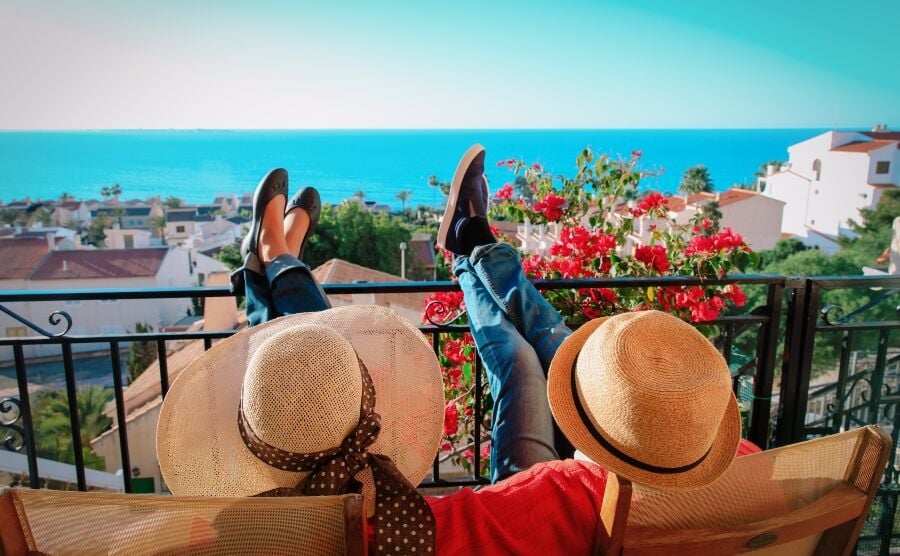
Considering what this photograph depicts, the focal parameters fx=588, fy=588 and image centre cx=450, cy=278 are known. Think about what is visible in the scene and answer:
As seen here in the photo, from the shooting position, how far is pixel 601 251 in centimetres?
273

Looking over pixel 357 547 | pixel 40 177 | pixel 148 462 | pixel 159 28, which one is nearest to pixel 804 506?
pixel 357 547

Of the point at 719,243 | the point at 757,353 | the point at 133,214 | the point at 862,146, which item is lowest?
the point at 133,214

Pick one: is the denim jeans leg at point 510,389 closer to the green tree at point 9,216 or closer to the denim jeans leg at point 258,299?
the denim jeans leg at point 258,299

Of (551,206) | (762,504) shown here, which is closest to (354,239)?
(551,206)

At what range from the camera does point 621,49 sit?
35.5 metres

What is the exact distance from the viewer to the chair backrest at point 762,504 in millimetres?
709

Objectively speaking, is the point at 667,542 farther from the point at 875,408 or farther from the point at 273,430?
the point at 875,408

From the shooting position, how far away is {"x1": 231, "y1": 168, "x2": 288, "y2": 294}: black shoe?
196 cm

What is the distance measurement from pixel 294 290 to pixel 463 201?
801 mm

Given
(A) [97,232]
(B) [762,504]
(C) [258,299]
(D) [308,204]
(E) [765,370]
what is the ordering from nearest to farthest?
(B) [762,504], (C) [258,299], (E) [765,370], (D) [308,204], (A) [97,232]

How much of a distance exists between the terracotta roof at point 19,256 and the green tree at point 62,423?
15.7 feet

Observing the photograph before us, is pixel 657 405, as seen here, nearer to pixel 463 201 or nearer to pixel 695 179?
pixel 463 201

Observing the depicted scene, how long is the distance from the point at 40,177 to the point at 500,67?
42.8 metres

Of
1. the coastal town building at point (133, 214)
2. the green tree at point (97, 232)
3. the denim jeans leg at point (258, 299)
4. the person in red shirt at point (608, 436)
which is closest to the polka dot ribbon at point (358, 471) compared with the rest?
the person in red shirt at point (608, 436)
